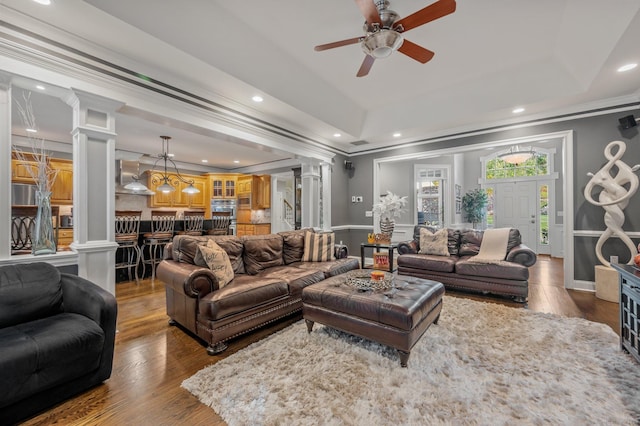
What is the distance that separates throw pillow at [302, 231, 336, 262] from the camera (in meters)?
3.91

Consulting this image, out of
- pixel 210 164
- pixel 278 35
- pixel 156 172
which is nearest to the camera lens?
pixel 278 35

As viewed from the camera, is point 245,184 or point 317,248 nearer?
point 317,248

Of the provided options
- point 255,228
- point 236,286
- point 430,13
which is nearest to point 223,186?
point 255,228

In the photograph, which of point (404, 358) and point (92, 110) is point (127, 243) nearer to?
point (92, 110)

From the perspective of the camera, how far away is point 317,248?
3.95m

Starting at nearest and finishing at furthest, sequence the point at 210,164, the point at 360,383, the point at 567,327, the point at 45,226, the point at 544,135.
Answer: the point at 360,383, the point at 45,226, the point at 567,327, the point at 544,135, the point at 210,164

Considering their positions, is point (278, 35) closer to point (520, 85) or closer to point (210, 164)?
point (520, 85)

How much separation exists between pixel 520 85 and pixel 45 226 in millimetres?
5766

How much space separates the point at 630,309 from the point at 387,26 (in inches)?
114

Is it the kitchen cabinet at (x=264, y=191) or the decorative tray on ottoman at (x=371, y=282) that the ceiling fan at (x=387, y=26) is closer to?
the decorative tray on ottoman at (x=371, y=282)

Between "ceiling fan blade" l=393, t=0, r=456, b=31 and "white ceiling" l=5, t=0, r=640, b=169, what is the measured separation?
473 millimetres

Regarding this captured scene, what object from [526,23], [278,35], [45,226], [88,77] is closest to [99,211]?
[45,226]

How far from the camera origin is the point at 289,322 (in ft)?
9.58

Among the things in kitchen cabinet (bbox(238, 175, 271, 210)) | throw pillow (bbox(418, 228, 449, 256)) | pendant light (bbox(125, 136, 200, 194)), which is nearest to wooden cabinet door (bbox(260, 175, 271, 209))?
kitchen cabinet (bbox(238, 175, 271, 210))
